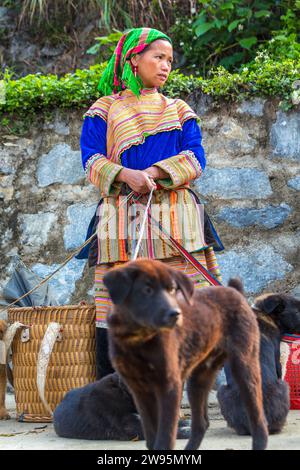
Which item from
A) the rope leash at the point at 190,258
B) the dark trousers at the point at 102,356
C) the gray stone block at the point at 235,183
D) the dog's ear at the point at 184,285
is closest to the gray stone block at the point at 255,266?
the gray stone block at the point at 235,183

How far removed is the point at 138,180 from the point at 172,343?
1571 millimetres

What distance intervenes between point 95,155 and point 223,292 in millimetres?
1624

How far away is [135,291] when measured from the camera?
247 cm

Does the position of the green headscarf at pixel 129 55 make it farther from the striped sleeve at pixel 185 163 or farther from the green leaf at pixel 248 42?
the green leaf at pixel 248 42

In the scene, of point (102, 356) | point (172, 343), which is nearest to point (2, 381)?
point (102, 356)

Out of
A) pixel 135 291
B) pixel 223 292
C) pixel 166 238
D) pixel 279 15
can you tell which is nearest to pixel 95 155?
pixel 166 238

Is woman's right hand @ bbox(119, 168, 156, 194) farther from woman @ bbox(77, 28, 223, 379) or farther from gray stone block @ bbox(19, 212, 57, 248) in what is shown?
gray stone block @ bbox(19, 212, 57, 248)

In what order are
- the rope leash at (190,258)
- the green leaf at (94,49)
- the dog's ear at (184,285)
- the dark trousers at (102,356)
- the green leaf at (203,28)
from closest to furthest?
1. the dog's ear at (184,285)
2. the rope leash at (190,258)
3. the dark trousers at (102,356)
4. the green leaf at (203,28)
5. the green leaf at (94,49)

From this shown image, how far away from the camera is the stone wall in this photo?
5.82 m

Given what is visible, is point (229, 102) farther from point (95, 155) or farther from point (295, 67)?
point (95, 155)

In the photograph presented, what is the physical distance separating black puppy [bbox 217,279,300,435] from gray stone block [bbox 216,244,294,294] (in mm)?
1466

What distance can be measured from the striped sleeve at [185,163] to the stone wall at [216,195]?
163 cm

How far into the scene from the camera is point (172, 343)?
8.56ft

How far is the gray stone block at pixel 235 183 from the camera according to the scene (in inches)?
232
